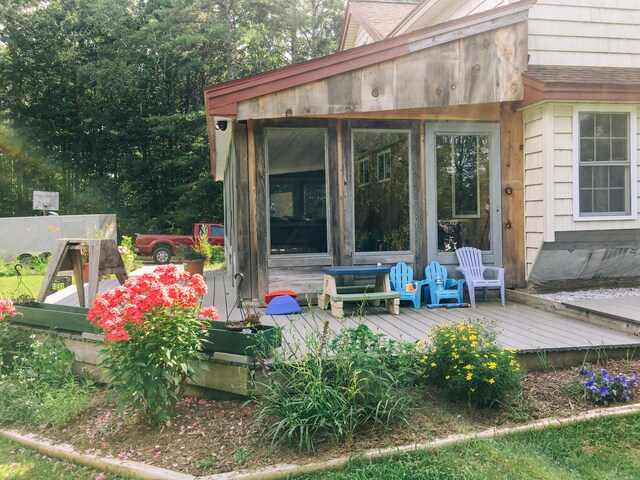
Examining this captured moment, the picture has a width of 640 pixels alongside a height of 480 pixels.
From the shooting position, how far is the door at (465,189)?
638 cm

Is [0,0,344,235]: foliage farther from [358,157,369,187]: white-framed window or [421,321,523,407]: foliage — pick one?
[421,321,523,407]: foliage

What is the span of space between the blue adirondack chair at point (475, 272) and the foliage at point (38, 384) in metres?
4.18

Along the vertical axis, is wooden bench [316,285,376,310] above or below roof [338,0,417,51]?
below

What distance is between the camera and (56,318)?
425 centimetres

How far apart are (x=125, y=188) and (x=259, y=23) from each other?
33.4 feet

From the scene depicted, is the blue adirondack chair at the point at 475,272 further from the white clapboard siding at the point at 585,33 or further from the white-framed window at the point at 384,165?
the white clapboard siding at the point at 585,33

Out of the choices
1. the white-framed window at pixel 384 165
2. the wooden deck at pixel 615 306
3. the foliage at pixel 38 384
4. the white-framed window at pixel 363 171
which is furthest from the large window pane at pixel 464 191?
the foliage at pixel 38 384

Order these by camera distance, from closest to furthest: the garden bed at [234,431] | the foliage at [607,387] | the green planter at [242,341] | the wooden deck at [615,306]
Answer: the garden bed at [234,431], the foliage at [607,387], the green planter at [242,341], the wooden deck at [615,306]

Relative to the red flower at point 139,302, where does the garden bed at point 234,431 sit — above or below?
below

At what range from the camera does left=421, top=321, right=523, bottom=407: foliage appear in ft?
10.1

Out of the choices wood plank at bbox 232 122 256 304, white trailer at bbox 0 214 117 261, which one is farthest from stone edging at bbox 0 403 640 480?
white trailer at bbox 0 214 117 261

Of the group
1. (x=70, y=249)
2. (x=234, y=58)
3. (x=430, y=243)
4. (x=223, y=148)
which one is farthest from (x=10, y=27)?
(x=430, y=243)

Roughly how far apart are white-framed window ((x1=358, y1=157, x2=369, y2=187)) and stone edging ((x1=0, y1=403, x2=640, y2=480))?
3.76 m

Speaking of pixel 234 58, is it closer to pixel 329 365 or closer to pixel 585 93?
pixel 585 93
